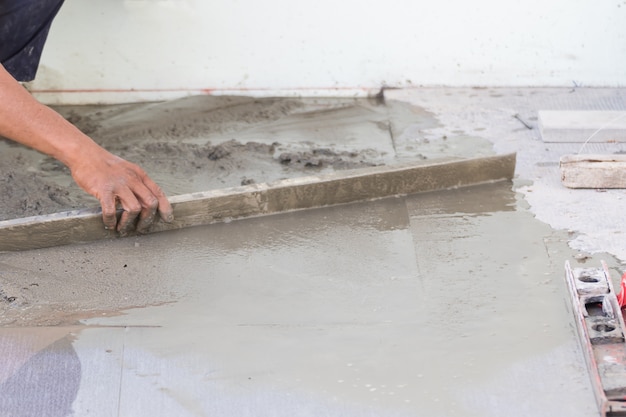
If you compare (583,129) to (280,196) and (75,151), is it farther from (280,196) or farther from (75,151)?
(75,151)

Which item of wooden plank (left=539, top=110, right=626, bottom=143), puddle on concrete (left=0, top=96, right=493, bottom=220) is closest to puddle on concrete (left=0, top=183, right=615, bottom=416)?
puddle on concrete (left=0, top=96, right=493, bottom=220)

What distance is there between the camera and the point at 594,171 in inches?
128

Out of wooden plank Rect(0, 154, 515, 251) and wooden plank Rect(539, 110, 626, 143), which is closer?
wooden plank Rect(0, 154, 515, 251)

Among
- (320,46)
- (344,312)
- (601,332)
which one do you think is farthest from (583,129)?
(344,312)

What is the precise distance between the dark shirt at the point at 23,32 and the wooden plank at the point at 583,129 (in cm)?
212

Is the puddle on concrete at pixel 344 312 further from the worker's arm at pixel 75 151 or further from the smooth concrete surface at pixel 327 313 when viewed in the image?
the worker's arm at pixel 75 151

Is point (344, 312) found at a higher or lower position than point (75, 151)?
lower

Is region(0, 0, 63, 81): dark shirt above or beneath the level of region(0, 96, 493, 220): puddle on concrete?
above

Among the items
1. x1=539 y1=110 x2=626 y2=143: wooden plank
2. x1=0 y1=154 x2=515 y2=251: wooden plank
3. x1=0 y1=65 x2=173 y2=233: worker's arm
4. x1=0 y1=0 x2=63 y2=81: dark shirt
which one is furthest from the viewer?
x1=539 y1=110 x2=626 y2=143: wooden plank

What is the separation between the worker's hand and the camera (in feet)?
8.91

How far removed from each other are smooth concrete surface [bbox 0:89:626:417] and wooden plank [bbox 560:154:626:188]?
45 millimetres

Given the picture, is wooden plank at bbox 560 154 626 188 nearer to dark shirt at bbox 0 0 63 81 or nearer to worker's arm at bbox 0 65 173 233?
worker's arm at bbox 0 65 173 233

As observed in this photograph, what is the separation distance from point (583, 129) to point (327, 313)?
1.75m

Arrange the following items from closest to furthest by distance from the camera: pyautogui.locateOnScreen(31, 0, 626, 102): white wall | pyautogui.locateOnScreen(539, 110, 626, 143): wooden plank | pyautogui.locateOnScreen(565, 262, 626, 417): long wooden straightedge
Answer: pyautogui.locateOnScreen(565, 262, 626, 417): long wooden straightedge → pyautogui.locateOnScreen(539, 110, 626, 143): wooden plank → pyautogui.locateOnScreen(31, 0, 626, 102): white wall
